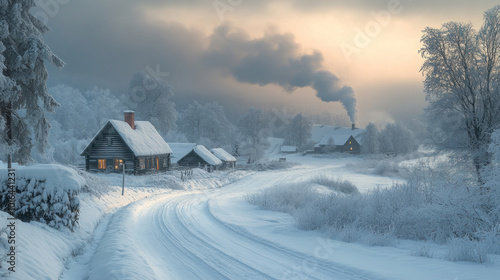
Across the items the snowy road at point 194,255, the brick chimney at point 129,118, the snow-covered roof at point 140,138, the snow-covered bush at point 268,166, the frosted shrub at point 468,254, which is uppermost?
the brick chimney at point 129,118

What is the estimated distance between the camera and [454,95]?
18562 mm

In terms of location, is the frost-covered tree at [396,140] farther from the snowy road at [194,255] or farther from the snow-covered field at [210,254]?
the snowy road at [194,255]

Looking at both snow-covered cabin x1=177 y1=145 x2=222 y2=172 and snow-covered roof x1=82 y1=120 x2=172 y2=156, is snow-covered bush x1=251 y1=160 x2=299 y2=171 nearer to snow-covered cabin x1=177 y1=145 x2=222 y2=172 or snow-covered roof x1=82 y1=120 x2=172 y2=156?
snow-covered cabin x1=177 y1=145 x2=222 y2=172

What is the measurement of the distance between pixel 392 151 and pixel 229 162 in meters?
47.9

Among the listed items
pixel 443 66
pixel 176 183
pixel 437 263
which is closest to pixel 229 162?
pixel 176 183

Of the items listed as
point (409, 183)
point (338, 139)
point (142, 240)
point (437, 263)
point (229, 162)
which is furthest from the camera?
point (338, 139)

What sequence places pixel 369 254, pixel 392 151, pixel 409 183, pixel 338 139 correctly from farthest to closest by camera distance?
pixel 338 139 → pixel 392 151 → pixel 409 183 → pixel 369 254

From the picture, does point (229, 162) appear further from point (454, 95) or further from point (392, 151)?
point (392, 151)

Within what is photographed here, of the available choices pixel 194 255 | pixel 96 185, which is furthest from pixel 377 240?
pixel 96 185

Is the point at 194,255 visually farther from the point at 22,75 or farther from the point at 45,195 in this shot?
the point at 22,75

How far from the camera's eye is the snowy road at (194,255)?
7.12 metres

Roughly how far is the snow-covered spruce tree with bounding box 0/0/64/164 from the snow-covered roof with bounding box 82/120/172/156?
17205mm

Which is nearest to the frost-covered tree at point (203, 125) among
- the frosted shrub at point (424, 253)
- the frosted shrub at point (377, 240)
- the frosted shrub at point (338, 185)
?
the frosted shrub at point (338, 185)

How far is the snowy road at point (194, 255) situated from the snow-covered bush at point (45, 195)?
5.29 feet
